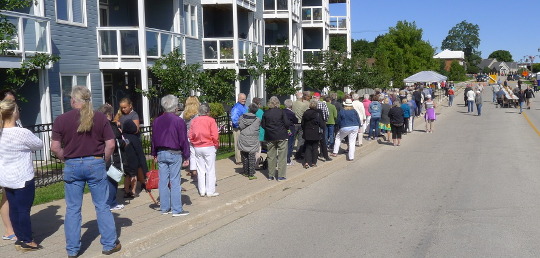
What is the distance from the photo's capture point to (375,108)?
1994 centimetres

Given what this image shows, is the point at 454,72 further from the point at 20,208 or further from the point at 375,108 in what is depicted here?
the point at 20,208

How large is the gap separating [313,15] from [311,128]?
3046 cm

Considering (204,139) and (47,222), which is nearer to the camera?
(47,222)

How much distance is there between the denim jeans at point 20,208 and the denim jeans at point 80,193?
0.62 meters

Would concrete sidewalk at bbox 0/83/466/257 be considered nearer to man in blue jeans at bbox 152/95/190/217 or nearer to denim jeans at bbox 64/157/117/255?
denim jeans at bbox 64/157/117/255

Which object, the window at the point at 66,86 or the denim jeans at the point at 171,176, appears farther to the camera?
the window at the point at 66,86

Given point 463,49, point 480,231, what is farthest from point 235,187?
point 463,49

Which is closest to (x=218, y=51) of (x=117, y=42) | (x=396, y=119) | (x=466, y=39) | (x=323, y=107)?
(x=117, y=42)

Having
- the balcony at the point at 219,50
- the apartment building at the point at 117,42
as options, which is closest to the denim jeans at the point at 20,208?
→ the apartment building at the point at 117,42

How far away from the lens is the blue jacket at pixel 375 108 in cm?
1990

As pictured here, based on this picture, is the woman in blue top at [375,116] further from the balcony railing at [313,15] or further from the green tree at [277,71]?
the balcony railing at [313,15]

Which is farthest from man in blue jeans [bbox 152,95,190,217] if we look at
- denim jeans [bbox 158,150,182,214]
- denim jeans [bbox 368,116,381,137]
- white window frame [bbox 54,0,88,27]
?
denim jeans [bbox 368,116,381,137]

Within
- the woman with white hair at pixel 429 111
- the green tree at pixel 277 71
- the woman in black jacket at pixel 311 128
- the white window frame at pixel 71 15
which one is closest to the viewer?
the woman in black jacket at pixel 311 128

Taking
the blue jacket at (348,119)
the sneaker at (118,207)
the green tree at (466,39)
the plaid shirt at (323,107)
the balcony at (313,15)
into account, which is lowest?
the sneaker at (118,207)
